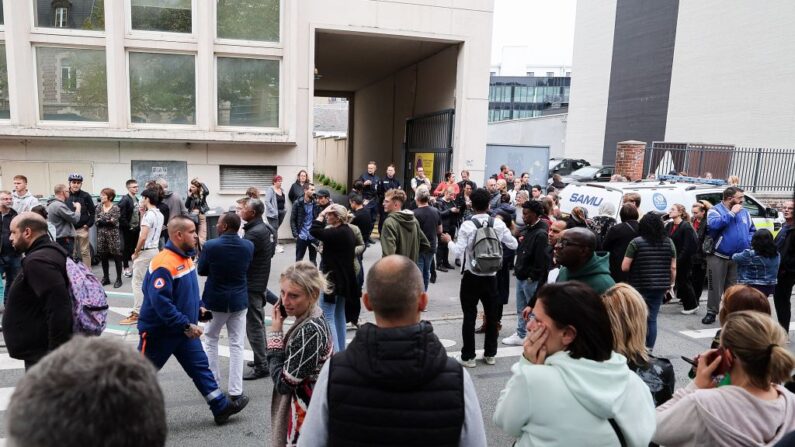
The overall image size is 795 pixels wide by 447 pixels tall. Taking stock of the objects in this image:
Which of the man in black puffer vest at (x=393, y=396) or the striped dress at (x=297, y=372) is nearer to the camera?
the man in black puffer vest at (x=393, y=396)

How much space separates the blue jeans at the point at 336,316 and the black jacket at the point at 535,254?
2.32 meters

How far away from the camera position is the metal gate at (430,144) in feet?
48.7

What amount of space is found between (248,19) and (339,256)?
8701 mm

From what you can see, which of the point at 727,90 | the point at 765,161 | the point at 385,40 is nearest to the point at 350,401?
the point at 385,40

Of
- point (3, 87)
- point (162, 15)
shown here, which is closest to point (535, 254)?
point (162, 15)

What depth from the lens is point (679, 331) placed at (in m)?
7.75

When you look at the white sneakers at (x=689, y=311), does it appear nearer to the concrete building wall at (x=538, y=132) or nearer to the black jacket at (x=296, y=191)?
the black jacket at (x=296, y=191)

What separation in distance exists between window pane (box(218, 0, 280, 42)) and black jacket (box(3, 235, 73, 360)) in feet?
32.1

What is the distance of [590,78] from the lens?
3788 cm

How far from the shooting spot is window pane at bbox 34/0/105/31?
11477mm

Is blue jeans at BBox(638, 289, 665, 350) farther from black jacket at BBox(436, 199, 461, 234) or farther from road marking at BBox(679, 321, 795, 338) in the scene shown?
black jacket at BBox(436, 199, 461, 234)

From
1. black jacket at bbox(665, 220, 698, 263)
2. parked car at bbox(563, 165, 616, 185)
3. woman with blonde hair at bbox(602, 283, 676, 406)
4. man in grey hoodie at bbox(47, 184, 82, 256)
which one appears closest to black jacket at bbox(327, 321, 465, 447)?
woman with blonde hair at bbox(602, 283, 676, 406)

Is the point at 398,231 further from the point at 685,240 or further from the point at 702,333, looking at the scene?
the point at 702,333

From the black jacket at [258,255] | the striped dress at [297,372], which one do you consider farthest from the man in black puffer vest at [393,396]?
the black jacket at [258,255]
